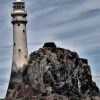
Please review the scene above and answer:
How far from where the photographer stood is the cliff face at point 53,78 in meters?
120

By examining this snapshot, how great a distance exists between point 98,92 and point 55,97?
15.4m

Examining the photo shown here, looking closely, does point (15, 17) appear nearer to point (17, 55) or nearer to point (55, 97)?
point (17, 55)

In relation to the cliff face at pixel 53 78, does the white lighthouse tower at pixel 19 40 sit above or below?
above

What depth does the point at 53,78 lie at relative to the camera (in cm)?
12100

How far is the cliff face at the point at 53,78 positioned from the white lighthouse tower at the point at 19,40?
5.55 feet

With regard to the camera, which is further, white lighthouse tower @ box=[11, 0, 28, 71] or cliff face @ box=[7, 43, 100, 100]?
white lighthouse tower @ box=[11, 0, 28, 71]

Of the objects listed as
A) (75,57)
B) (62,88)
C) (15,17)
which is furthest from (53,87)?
(15,17)

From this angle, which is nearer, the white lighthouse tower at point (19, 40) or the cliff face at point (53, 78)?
the cliff face at point (53, 78)

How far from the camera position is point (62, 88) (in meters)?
121

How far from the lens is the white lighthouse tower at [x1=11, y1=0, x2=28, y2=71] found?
12488cm

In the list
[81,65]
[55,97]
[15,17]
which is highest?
[15,17]

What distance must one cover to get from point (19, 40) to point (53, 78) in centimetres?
1222

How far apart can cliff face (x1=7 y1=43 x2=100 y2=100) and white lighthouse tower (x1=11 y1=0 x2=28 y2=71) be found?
169cm

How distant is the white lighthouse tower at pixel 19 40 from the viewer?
125m
